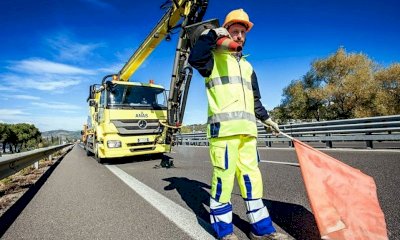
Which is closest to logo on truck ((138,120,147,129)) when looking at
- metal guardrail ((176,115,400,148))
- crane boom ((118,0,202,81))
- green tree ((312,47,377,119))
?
metal guardrail ((176,115,400,148))

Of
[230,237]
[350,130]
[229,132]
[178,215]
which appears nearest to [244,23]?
[229,132]

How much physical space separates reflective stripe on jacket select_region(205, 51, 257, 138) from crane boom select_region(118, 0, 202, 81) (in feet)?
18.9

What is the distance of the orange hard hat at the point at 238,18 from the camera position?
8.36ft

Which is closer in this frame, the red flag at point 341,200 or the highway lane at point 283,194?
the red flag at point 341,200

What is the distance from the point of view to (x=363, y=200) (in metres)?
2.21

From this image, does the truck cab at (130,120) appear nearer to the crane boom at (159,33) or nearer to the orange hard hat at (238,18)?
the crane boom at (159,33)

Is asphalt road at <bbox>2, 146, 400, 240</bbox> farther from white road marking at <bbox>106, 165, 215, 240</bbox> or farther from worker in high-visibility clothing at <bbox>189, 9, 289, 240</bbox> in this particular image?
worker in high-visibility clothing at <bbox>189, 9, 289, 240</bbox>

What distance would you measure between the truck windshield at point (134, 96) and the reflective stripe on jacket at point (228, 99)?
725 centimetres

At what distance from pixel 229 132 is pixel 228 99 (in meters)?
0.28

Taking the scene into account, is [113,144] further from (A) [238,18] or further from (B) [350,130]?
(B) [350,130]

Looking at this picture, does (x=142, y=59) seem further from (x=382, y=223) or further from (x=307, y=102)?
(x=307, y=102)

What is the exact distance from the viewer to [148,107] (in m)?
9.72

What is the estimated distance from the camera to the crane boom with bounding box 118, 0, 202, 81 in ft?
27.3

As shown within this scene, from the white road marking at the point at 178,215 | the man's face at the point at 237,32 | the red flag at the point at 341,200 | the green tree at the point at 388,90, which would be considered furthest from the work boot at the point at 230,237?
the green tree at the point at 388,90
